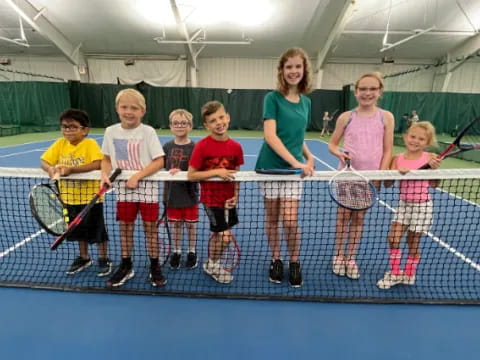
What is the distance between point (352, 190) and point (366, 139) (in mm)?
388

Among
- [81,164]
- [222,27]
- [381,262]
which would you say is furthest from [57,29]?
[381,262]

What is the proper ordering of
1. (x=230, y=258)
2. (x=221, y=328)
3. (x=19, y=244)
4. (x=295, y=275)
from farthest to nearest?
(x=19, y=244) < (x=230, y=258) < (x=295, y=275) < (x=221, y=328)

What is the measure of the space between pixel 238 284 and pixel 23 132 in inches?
568

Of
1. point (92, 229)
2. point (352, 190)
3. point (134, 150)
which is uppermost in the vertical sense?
point (134, 150)

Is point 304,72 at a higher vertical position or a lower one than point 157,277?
higher

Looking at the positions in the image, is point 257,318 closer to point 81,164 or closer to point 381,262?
point 381,262

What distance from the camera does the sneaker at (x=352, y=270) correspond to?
2.47 metres

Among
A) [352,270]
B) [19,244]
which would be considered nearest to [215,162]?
[352,270]

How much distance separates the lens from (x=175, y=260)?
266 cm

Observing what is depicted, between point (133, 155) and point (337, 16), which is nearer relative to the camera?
Result: point (133, 155)

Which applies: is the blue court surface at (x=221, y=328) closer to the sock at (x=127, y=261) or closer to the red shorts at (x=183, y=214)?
the sock at (x=127, y=261)

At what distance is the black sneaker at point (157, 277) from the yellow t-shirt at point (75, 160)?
0.68 meters

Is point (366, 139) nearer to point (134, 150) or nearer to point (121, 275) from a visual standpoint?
point (134, 150)

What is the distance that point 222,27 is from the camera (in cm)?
1490
